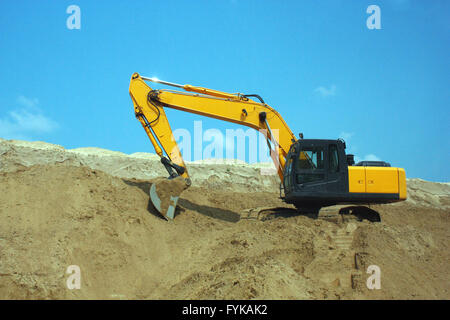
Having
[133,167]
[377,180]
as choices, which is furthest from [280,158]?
[133,167]

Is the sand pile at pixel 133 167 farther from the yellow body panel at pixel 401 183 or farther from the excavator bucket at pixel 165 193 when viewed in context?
the yellow body panel at pixel 401 183

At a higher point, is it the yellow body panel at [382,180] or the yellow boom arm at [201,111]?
the yellow boom arm at [201,111]

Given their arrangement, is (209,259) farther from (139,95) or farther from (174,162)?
(139,95)

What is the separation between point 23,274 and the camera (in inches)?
286

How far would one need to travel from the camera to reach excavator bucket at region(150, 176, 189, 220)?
10.9 metres

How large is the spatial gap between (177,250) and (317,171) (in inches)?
154

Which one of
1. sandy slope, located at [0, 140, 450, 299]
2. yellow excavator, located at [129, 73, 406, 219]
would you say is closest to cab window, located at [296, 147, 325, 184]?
yellow excavator, located at [129, 73, 406, 219]

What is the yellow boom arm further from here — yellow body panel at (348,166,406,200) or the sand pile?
the sand pile

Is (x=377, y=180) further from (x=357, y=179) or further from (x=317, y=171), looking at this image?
(x=317, y=171)

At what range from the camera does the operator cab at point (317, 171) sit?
10500 millimetres

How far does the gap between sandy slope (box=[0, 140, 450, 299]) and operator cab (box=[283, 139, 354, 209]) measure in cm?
72

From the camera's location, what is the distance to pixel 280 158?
11.4 metres

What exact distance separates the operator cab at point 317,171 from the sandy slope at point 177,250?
2.36ft

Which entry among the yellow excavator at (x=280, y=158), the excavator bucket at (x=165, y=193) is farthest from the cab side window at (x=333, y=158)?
the excavator bucket at (x=165, y=193)
